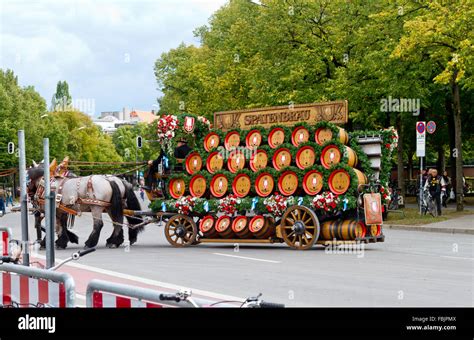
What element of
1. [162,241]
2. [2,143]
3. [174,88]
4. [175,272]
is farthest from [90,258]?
[2,143]

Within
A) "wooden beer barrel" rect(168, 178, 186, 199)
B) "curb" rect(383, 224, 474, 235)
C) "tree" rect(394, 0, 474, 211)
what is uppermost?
"tree" rect(394, 0, 474, 211)

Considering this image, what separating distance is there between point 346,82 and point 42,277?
2863 cm

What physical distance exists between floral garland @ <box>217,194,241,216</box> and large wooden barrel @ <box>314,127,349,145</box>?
2.35 meters

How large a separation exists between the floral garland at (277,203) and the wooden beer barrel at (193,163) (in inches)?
89.0

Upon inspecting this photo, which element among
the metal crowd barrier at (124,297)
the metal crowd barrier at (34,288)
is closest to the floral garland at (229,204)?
the metal crowd barrier at (34,288)

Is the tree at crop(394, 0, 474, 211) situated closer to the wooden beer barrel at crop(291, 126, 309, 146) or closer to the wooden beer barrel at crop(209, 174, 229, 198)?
the wooden beer barrel at crop(291, 126, 309, 146)

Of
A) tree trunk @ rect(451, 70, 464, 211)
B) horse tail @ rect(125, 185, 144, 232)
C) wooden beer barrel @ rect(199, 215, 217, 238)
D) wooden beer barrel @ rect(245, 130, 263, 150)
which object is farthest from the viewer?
tree trunk @ rect(451, 70, 464, 211)

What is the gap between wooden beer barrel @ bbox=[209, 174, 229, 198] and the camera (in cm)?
1995

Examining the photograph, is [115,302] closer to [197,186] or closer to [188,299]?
[188,299]

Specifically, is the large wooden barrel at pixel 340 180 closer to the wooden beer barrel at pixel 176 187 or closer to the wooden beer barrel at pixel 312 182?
the wooden beer barrel at pixel 312 182

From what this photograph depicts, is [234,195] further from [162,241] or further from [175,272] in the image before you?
[175,272]

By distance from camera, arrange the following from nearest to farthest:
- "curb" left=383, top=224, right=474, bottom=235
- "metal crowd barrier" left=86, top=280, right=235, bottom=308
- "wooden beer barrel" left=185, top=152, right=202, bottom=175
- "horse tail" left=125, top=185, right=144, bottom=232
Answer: "metal crowd barrier" left=86, top=280, right=235, bottom=308
"wooden beer barrel" left=185, top=152, right=202, bottom=175
"horse tail" left=125, top=185, right=144, bottom=232
"curb" left=383, top=224, right=474, bottom=235

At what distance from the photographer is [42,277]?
6.20 meters

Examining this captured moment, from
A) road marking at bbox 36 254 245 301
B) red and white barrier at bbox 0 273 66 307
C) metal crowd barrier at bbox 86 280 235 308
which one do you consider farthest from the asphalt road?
metal crowd barrier at bbox 86 280 235 308
